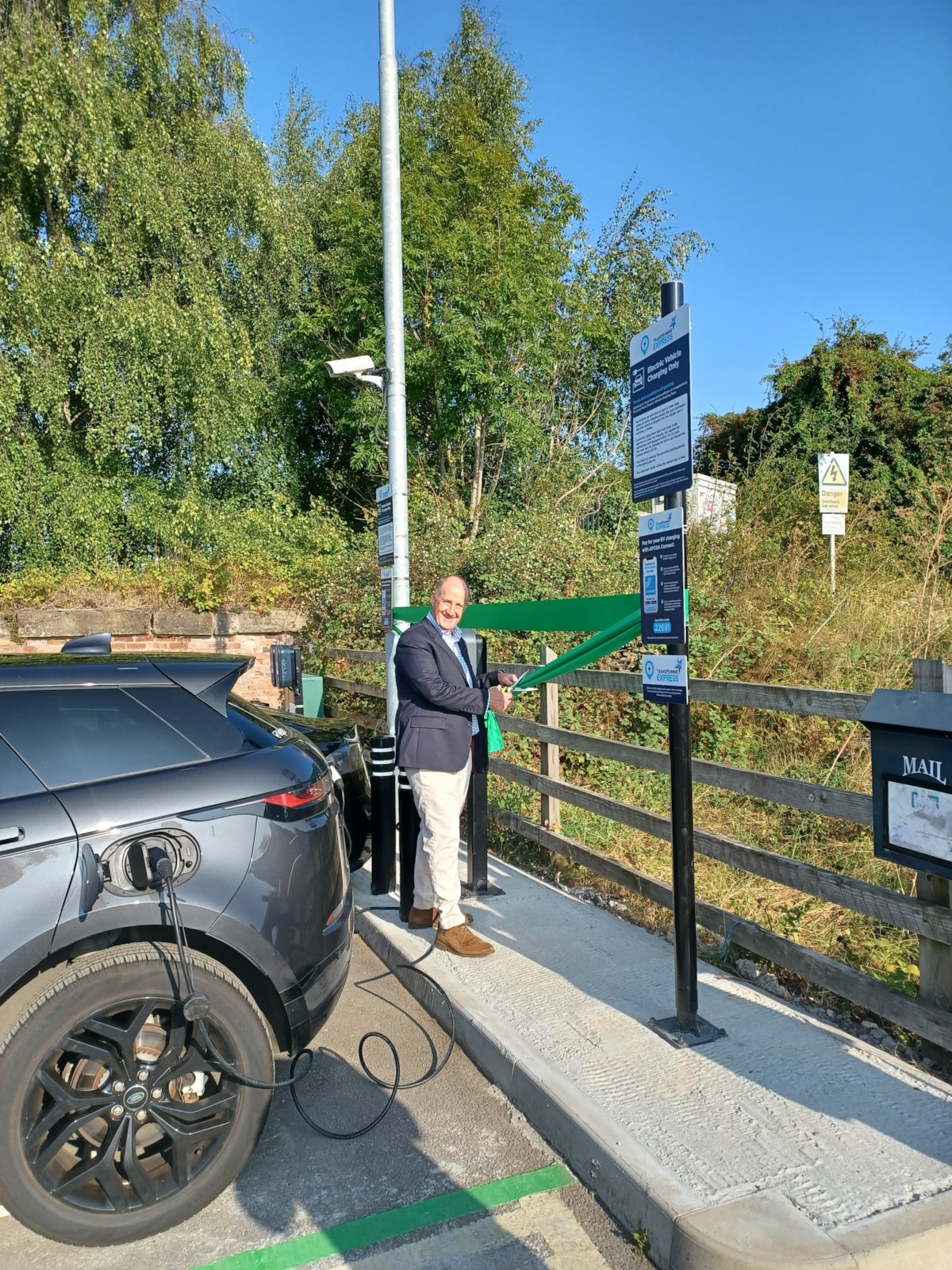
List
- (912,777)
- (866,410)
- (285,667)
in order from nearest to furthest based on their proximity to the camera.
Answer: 1. (912,777)
2. (285,667)
3. (866,410)

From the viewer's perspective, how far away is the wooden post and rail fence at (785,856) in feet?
11.0

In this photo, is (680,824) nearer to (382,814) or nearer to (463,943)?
(463,943)

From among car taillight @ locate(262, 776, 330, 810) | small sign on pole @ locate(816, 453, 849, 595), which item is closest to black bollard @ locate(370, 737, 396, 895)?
car taillight @ locate(262, 776, 330, 810)

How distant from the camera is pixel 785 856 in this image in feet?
14.9

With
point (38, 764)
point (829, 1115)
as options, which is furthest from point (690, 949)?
point (38, 764)

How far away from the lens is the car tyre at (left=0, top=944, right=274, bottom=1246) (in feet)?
8.63

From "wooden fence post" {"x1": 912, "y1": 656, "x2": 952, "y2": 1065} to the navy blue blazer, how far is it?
7.18 feet

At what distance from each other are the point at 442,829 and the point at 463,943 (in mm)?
588

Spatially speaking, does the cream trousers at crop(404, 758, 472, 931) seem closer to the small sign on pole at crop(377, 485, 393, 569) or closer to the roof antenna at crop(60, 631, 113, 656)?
the roof antenna at crop(60, 631, 113, 656)

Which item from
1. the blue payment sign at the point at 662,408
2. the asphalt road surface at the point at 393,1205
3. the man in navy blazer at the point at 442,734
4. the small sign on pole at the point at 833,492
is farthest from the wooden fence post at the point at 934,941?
the small sign on pole at the point at 833,492

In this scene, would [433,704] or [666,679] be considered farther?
[433,704]

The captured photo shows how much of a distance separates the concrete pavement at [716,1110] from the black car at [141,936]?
3.27 feet

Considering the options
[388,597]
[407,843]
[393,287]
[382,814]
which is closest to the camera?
[407,843]

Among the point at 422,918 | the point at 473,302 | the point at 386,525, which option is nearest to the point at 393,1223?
the point at 422,918
